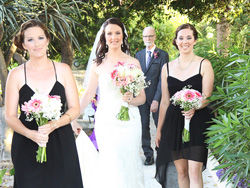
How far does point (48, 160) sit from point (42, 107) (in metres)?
0.53

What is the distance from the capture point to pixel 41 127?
3566 mm

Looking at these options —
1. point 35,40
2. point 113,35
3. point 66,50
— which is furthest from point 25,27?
point 66,50

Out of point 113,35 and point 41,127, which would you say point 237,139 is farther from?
point 113,35

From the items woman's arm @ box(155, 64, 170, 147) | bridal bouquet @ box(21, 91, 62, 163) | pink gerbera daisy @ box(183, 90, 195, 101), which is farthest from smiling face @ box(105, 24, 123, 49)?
bridal bouquet @ box(21, 91, 62, 163)

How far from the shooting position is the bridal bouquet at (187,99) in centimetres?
438

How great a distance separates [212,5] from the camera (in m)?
12.5

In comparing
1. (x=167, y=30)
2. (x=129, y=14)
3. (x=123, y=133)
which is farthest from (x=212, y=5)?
(x=167, y=30)

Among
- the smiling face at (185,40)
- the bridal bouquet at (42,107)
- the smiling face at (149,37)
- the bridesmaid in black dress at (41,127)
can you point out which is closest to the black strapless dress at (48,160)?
the bridesmaid in black dress at (41,127)

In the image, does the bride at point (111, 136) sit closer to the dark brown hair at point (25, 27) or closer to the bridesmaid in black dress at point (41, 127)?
the bridesmaid in black dress at point (41, 127)

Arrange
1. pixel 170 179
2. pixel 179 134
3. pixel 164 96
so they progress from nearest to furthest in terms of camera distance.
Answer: pixel 179 134, pixel 164 96, pixel 170 179

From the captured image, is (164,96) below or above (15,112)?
below

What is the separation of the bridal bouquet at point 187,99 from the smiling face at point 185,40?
44 centimetres

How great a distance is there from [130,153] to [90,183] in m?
0.61

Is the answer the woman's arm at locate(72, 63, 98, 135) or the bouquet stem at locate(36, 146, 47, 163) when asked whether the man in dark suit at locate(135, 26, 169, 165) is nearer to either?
the woman's arm at locate(72, 63, 98, 135)
